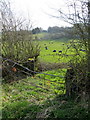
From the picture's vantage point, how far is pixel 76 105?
4301 millimetres

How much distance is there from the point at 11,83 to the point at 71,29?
14.1 ft

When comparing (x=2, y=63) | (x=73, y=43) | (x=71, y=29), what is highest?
(x=71, y=29)

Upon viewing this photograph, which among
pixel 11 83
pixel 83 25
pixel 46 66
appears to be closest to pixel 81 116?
pixel 83 25

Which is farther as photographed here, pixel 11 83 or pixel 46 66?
pixel 46 66

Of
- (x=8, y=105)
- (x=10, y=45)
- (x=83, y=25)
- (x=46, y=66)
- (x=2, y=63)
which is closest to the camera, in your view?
(x=83, y=25)

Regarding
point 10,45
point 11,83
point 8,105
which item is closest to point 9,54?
point 10,45

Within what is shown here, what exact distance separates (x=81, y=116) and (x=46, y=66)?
727 cm

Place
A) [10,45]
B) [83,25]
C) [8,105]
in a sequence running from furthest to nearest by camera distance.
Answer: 1. [10,45]
2. [8,105]
3. [83,25]

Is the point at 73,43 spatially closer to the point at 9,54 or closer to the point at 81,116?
the point at 81,116

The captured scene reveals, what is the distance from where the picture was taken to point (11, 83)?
7785 mm

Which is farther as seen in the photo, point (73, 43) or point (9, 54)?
point (9, 54)

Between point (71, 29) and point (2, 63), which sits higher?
point (71, 29)

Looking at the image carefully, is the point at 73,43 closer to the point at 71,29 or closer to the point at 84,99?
the point at 71,29

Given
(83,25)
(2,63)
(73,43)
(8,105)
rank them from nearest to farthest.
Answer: (83,25) < (73,43) < (8,105) < (2,63)
